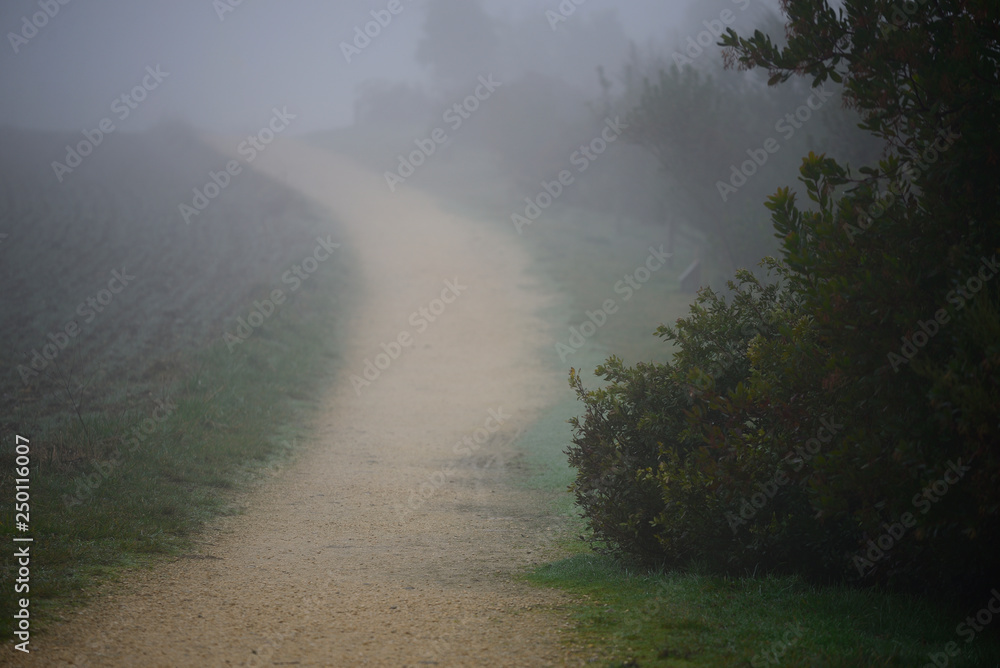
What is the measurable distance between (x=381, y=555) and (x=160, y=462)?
13.2 ft

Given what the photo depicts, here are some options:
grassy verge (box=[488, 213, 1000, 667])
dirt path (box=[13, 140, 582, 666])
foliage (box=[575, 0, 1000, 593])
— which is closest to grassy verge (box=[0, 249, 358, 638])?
dirt path (box=[13, 140, 582, 666])

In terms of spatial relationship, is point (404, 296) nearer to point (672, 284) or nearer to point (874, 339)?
point (672, 284)

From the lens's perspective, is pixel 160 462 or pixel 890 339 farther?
pixel 160 462

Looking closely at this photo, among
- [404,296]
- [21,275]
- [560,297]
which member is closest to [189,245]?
[21,275]

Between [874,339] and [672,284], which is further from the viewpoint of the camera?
[672,284]

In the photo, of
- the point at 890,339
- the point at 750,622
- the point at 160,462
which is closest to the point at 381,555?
the point at 750,622

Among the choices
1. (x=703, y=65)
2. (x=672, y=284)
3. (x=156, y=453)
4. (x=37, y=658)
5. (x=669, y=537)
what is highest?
(x=703, y=65)

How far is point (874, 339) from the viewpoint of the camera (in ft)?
14.4

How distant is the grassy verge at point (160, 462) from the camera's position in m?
5.93

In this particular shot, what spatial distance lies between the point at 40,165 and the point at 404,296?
2841 cm

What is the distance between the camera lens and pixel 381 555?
22.7 ft

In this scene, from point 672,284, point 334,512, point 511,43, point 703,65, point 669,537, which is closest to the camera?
point 669,537

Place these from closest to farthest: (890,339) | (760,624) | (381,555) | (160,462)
Answer: 1. (890,339)
2. (760,624)
3. (381,555)
4. (160,462)

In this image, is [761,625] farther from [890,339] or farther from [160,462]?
[160,462]
